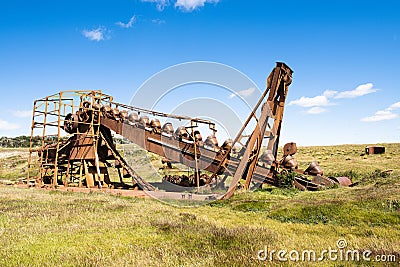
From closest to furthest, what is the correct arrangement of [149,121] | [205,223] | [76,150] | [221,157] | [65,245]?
[65,245], [205,223], [221,157], [149,121], [76,150]

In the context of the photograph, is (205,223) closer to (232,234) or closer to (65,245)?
(232,234)

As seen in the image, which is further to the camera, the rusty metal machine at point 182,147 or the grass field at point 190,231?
the rusty metal machine at point 182,147

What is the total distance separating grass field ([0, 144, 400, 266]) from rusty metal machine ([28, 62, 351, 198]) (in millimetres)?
3051

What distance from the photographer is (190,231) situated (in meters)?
7.43

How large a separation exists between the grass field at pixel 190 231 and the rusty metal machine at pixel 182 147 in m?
3.05

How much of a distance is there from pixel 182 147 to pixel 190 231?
25.3 ft

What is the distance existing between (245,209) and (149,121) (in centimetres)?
783

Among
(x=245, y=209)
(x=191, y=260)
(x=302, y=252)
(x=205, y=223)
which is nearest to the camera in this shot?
(x=191, y=260)

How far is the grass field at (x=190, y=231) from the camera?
543 centimetres

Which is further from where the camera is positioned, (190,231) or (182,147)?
(182,147)

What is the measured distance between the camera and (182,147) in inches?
588

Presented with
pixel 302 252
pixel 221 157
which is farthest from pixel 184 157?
pixel 302 252

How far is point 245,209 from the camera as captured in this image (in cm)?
1048

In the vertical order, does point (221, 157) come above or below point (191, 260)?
above
